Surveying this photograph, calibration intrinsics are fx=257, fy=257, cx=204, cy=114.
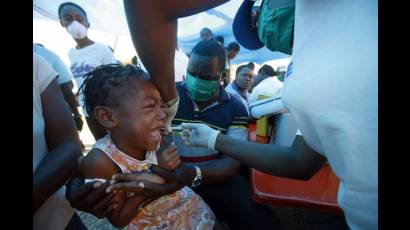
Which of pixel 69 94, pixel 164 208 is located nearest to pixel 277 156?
pixel 164 208

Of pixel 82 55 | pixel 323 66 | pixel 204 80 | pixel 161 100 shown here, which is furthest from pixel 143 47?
pixel 82 55

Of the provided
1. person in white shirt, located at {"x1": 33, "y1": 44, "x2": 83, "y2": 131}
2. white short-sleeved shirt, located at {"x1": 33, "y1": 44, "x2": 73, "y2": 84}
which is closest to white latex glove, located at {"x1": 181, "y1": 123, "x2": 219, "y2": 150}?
person in white shirt, located at {"x1": 33, "y1": 44, "x2": 83, "y2": 131}

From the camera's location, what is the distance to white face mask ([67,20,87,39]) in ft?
10.1

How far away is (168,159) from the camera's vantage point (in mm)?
1119

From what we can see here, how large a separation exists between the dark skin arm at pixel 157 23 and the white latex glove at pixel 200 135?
670mm

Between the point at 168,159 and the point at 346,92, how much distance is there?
0.77m

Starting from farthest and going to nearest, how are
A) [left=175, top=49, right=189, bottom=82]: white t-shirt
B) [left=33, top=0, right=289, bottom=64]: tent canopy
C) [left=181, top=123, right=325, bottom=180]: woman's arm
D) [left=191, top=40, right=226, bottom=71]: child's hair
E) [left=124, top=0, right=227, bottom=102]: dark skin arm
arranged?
[left=33, top=0, right=289, bottom=64]: tent canopy, [left=175, top=49, right=189, bottom=82]: white t-shirt, [left=191, top=40, right=226, bottom=71]: child's hair, [left=181, top=123, right=325, bottom=180]: woman's arm, [left=124, top=0, right=227, bottom=102]: dark skin arm

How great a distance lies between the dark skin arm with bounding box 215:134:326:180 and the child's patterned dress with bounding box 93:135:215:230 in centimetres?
34

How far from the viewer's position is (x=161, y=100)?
3.57 feet

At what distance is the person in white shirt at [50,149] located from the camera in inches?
39.0

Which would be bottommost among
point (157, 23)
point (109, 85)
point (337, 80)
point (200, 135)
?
point (200, 135)

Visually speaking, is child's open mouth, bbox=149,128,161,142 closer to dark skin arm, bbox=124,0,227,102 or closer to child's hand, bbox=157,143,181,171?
child's hand, bbox=157,143,181,171

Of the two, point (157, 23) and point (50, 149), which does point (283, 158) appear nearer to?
point (157, 23)
